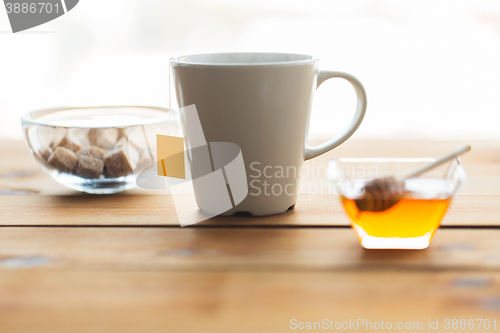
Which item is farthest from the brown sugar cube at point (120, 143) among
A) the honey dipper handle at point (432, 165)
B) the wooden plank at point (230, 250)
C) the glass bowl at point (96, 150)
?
the honey dipper handle at point (432, 165)

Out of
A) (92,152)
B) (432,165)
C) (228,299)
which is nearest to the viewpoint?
(228,299)

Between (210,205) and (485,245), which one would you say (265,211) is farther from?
(485,245)

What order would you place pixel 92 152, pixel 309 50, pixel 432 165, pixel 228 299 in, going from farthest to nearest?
pixel 309 50
pixel 92 152
pixel 432 165
pixel 228 299

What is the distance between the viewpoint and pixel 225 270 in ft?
1.46

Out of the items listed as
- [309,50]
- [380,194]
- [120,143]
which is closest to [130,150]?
[120,143]

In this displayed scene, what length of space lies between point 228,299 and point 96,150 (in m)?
0.31

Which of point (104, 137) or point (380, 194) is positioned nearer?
point (380, 194)

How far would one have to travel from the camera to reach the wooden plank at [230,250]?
453mm

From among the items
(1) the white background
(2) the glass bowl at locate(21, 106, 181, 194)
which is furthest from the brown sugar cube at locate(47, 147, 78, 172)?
(1) the white background

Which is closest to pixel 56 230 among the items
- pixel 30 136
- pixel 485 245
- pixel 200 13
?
pixel 30 136

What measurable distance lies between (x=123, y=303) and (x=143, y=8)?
1297mm

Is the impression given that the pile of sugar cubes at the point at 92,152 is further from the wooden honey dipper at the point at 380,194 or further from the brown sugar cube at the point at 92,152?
the wooden honey dipper at the point at 380,194

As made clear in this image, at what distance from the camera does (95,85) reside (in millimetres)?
1568

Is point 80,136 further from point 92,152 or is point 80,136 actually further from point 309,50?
point 309,50
